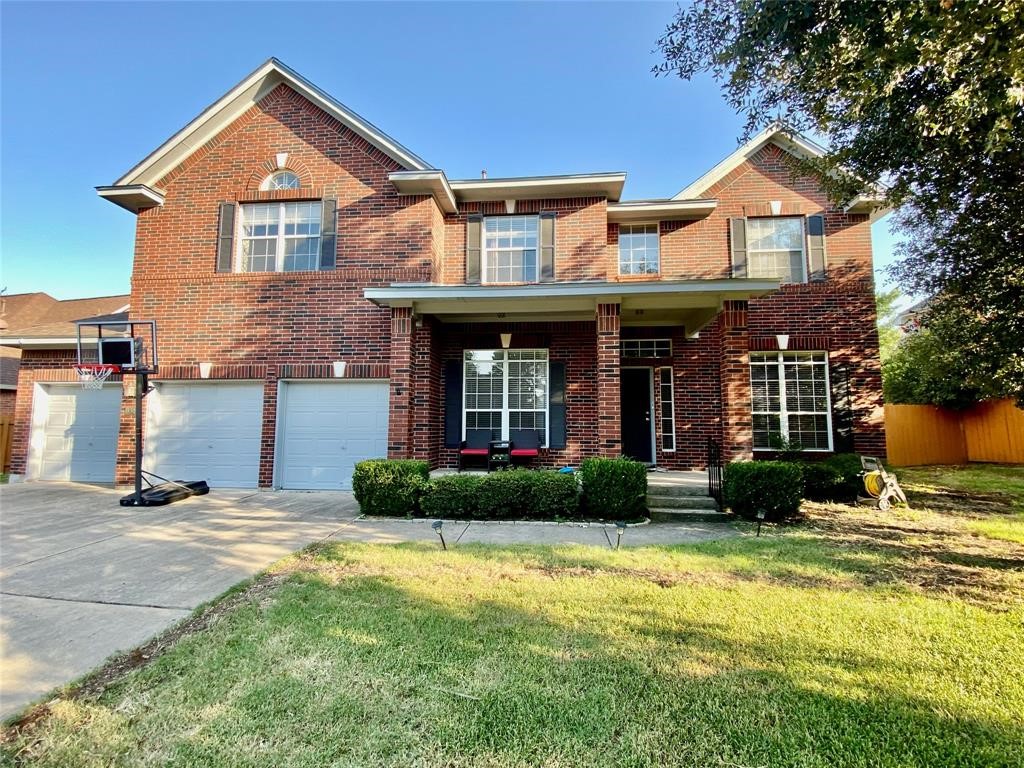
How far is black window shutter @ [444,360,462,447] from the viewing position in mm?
10211

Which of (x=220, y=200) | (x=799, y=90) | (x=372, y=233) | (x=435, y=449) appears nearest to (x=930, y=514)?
(x=799, y=90)

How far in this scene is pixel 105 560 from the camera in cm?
495

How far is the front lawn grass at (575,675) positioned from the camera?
2.16 meters

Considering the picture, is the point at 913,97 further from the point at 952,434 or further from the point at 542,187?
the point at 952,434

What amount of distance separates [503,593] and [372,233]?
8226 millimetres

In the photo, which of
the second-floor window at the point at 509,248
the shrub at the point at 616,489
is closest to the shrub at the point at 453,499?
the shrub at the point at 616,489

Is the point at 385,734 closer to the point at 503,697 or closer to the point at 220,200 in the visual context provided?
the point at 503,697

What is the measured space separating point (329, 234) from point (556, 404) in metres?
6.18

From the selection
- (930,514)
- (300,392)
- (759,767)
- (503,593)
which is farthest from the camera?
(300,392)

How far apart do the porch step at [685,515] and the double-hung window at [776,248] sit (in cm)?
613

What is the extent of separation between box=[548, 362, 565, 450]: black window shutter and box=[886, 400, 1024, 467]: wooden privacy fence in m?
11.9

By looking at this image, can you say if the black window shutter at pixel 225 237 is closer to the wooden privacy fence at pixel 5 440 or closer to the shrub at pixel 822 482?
the wooden privacy fence at pixel 5 440

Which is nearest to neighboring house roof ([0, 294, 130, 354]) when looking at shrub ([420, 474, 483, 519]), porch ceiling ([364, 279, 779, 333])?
porch ceiling ([364, 279, 779, 333])

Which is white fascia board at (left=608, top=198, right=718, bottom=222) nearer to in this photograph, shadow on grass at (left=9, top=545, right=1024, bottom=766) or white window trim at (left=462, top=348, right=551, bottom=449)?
white window trim at (left=462, top=348, right=551, bottom=449)
